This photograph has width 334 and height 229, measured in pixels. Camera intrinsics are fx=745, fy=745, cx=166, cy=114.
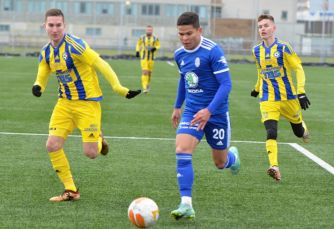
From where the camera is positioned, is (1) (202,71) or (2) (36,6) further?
(2) (36,6)

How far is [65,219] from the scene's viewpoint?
6906 mm

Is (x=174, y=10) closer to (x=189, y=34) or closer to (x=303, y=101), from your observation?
(x=303, y=101)

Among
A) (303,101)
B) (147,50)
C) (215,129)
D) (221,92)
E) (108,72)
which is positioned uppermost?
(108,72)

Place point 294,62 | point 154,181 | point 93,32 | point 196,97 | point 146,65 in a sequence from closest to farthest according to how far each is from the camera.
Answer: point 196,97
point 154,181
point 294,62
point 146,65
point 93,32

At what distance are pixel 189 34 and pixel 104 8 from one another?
61896 millimetres

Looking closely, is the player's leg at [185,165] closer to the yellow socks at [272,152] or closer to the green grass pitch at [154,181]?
the green grass pitch at [154,181]

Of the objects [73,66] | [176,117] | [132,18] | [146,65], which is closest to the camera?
[176,117]

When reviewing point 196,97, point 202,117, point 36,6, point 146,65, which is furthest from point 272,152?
point 36,6

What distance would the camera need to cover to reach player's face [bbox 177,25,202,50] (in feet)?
23.2

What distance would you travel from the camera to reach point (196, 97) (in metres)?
7.48

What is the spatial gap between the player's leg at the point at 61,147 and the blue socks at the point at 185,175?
1315 millimetres

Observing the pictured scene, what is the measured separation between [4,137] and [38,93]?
15.3 ft

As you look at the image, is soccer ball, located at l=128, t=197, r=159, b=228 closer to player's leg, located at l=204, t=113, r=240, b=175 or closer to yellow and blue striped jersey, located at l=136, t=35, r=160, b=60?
player's leg, located at l=204, t=113, r=240, b=175

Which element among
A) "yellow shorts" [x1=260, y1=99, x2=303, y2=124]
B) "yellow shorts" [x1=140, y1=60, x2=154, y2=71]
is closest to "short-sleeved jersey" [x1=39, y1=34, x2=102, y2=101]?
"yellow shorts" [x1=260, y1=99, x2=303, y2=124]
